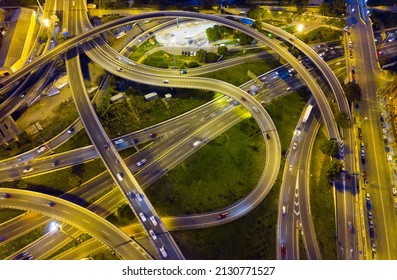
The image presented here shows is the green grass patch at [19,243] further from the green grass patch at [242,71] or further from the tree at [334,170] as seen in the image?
the tree at [334,170]

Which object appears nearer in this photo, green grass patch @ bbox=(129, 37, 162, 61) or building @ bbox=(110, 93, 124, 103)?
building @ bbox=(110, 93, 124, 103)

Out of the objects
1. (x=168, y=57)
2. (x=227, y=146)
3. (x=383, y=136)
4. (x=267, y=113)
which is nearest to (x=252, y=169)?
(x=227, y=146)

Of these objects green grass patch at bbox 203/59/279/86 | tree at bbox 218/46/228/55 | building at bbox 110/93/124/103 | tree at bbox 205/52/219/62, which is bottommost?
building at bbox 110/93/124/103

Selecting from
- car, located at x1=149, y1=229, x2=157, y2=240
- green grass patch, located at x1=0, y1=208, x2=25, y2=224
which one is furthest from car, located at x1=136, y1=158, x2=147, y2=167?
green grass patch, located at x1=0, y1=208, x2=25, y2=224

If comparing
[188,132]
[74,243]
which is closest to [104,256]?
[74,243]

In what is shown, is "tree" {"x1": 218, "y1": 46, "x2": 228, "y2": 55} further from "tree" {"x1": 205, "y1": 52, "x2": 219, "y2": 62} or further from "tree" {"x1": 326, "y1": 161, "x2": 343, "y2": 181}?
"tree" {"x1": 326, "y1": 161, "x2": 343, "y2": 181}

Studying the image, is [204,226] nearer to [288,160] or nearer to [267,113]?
[288,160]
